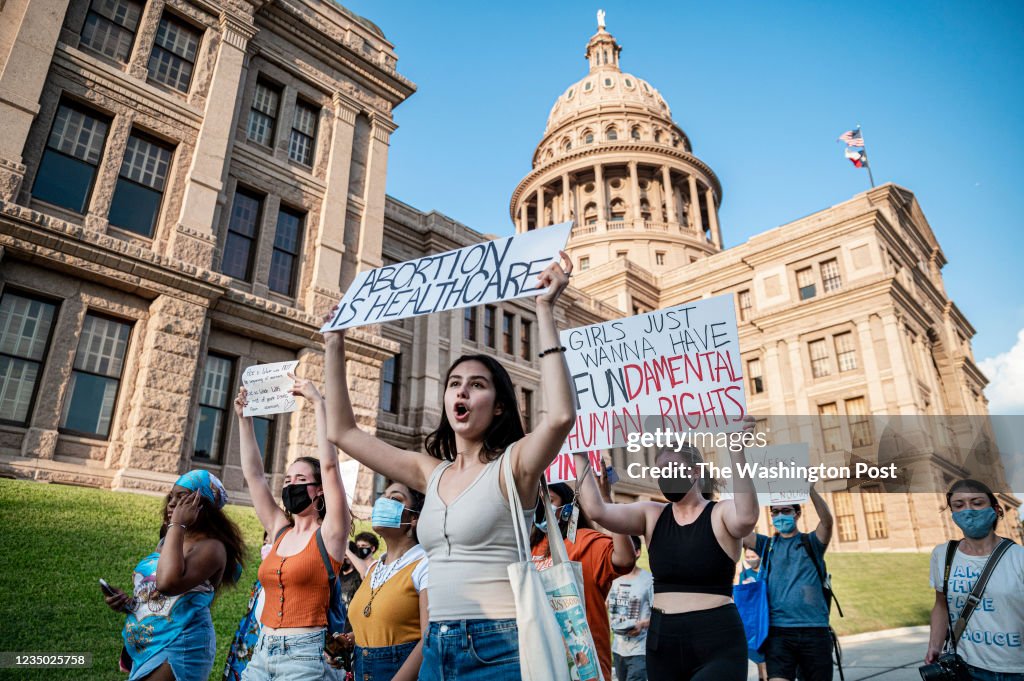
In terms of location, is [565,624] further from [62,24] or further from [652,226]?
[652,226]

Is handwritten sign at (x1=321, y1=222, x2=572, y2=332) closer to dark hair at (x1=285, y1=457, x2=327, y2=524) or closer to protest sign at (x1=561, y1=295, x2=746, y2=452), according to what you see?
dark hair at (x1=285, y1=457, x2=327, y2=524)

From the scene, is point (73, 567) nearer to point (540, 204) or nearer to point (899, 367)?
point (899, 367)

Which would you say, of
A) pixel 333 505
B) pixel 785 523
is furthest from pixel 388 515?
pixel 785 523

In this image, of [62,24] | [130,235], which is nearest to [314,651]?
[130,235]

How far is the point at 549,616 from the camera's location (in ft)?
6.56

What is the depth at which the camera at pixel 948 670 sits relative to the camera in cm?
407

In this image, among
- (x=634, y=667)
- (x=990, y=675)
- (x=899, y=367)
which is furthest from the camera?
(x=899, y=367)

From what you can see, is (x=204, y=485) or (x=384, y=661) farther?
(x=204, y=485)

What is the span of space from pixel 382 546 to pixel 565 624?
1082 cm

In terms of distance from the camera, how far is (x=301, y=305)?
1655 centimetres

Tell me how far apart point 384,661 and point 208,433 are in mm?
12618

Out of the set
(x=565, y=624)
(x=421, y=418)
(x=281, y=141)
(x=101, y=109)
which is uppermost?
(x=281, y=141)

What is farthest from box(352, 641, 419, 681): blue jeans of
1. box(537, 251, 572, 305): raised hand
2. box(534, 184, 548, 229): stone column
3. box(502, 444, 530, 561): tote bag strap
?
box(534, 184, 548, 229): stone column

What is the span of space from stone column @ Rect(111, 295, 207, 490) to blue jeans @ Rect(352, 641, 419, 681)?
1078cm
